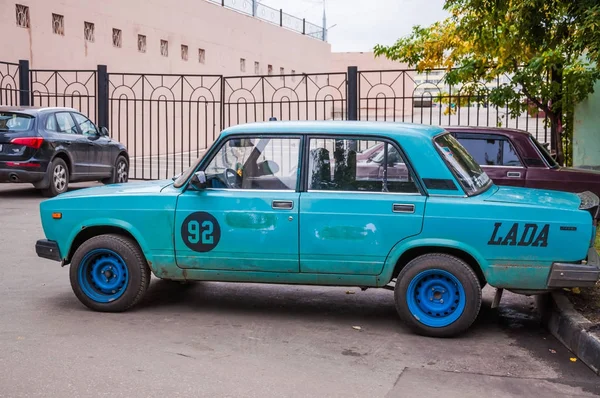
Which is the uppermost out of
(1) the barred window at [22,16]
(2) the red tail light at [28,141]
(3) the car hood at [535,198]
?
(1) the barred window at [22,16]

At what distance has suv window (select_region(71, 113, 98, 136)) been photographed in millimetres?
15734

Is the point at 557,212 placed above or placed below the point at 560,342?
above

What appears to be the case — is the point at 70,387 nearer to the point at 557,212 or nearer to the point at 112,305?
the point at 112,305

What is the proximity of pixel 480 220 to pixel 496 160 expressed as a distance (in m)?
5.11

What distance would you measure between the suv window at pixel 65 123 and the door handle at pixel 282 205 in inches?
381

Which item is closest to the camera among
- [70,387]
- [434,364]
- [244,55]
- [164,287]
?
[70,387]

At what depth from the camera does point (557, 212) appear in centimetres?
588

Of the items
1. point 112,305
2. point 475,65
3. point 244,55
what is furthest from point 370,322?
point 244,55

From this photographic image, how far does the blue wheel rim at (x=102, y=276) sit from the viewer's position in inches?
261

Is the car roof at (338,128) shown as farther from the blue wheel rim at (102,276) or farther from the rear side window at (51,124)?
the rear side window at (51,124)

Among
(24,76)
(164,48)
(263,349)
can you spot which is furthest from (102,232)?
(164,48)

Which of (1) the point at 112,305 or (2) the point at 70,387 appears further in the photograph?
(1) the point at 112,305

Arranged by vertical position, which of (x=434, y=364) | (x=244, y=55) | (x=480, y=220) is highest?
(x=244, y=55)

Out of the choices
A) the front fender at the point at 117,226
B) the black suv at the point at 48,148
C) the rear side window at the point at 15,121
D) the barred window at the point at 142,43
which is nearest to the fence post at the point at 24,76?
the black suv at the point at 48,148
